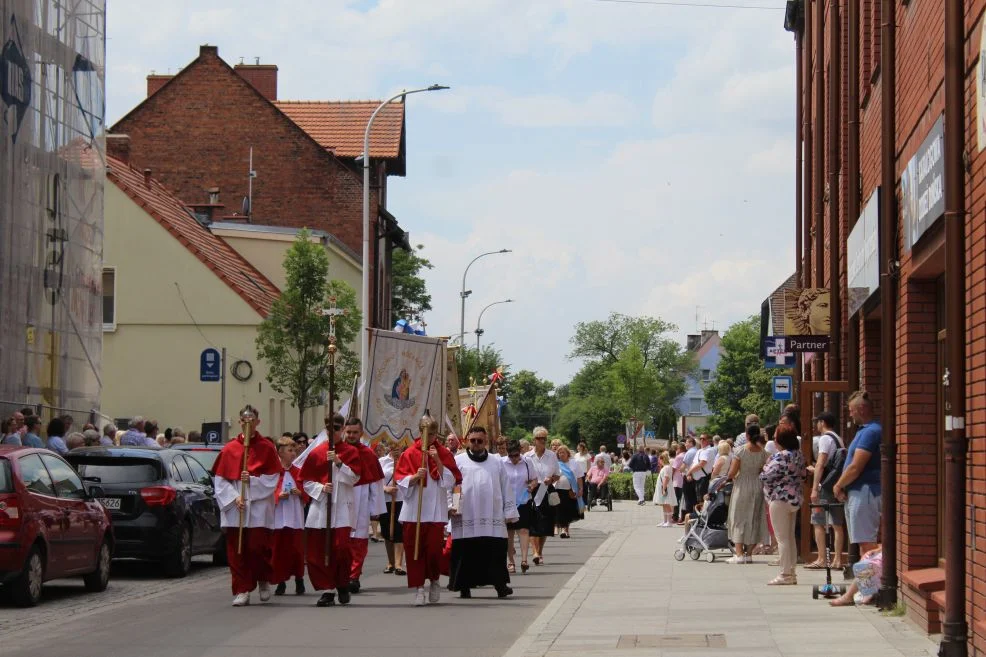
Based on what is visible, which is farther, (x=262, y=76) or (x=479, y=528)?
(x=262, y=76)

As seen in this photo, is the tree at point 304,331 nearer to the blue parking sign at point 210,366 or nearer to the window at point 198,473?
the blue parking sign at point 210,366

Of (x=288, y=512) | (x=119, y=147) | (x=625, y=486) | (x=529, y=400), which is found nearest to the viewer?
(x=288, y=512)

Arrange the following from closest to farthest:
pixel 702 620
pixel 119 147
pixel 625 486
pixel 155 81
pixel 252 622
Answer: pixel 702 620 → pixel 252 622 → pixel 119 147 → pixel 625 486 → pixel 155 81

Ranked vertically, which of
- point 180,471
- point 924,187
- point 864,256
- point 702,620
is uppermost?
point 924,187

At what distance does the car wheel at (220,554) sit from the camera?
20.9 metres

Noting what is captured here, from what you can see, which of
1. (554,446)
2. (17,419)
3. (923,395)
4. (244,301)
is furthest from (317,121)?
(923,395)

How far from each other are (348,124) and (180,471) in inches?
1526

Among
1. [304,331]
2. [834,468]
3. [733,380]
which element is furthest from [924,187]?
[733,380]

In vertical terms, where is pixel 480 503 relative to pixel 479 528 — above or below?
above

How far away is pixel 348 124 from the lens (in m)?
57.2

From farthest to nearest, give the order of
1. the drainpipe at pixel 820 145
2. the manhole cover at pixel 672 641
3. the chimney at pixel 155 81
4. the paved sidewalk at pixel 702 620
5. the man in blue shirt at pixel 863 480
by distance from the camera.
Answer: the chimney at pixel 155 81
the drainpipe at pixel 820 145
the man in blue shirt at pixel 863 480
the manhole cover at pixel 672 641
the paved sidewalk at pixel 702 620

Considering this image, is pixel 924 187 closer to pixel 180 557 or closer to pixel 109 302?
pixel 180 557

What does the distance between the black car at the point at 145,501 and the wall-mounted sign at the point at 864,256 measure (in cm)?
767

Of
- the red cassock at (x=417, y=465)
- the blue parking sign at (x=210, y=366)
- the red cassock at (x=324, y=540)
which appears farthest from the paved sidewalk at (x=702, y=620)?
the blue parking sign at (x=210, y=366)
